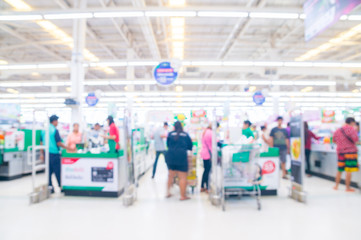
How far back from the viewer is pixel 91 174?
4789 mm

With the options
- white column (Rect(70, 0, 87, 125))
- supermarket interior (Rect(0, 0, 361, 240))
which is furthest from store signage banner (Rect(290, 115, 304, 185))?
white column (Rect(70, 0, 87, 125))

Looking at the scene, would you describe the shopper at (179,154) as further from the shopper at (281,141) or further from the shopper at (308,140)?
the shopper at (308,140)

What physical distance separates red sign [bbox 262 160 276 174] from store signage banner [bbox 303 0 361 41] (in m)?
2.58

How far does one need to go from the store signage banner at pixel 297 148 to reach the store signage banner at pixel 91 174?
3714 mm

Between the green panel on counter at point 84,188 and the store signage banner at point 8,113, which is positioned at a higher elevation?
the store signage banner at point 8,113

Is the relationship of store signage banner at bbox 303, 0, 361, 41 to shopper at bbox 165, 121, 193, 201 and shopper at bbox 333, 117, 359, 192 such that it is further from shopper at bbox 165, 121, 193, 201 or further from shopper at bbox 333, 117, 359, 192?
shopper at bbox 165, 121, 193, 201

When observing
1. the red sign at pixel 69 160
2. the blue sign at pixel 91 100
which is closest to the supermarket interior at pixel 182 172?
the red sign at pixel 69 160

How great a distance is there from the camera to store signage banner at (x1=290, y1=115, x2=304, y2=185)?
4426mm

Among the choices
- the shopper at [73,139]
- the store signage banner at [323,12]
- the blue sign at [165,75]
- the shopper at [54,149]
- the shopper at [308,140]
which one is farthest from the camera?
the blue sign at [165,75]

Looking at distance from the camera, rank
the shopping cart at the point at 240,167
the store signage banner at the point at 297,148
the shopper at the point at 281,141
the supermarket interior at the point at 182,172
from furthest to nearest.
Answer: the shopper at the point at 281,141 < the store signage banner at the point at 297,148 < the shopping cart at the point at 240,167 < the supermarket interior at the point at 182,172

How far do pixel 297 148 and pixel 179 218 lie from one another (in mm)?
2754

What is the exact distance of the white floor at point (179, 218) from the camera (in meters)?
3.05

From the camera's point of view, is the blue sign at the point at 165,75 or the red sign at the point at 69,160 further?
the blue sign at the point at 165,75

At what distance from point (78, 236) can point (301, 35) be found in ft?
39.3
